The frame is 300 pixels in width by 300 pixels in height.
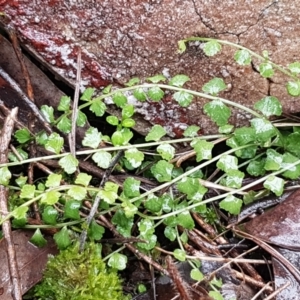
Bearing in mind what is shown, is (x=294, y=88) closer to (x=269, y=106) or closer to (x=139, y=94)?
(x=269, y=106)

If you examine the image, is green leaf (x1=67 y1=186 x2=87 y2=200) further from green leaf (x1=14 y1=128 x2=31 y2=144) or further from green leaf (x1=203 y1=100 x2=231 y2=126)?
green leaf (x1=203 y1=100 x2=231 y2=126)

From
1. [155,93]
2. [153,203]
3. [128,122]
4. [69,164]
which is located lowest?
[153,203]

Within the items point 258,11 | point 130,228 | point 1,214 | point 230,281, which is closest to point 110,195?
point 130,228

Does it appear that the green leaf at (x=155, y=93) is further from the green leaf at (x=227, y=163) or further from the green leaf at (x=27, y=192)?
the green leaf at (x=27, y=192)

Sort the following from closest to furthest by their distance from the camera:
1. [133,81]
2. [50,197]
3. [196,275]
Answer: [50,197], [196,275], [133,81]

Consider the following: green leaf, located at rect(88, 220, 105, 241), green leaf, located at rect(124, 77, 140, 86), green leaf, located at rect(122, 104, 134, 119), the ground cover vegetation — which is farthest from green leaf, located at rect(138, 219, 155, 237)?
green leaf, located at rect(124, 77, 140, 86)

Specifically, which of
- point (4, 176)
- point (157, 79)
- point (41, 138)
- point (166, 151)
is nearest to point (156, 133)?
point (166, 151)
